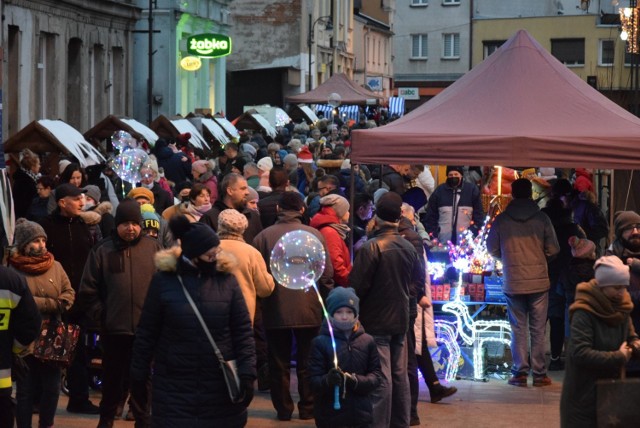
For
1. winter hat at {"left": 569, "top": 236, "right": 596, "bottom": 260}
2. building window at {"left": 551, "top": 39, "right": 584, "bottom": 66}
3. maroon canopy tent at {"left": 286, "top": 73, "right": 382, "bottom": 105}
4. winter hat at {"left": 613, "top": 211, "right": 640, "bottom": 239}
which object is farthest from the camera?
building window at {"left": 551, "top": 39, "right": 584, "bottom": 66}

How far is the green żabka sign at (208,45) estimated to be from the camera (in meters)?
37.8

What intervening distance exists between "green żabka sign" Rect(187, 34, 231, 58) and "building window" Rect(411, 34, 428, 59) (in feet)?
131

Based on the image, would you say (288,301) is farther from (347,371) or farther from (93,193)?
(93,193)

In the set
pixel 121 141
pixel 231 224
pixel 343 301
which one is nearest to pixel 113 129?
pixel 121 141

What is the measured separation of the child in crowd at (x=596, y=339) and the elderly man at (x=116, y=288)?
3.32 m

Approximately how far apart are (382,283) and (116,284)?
1874 millimetres

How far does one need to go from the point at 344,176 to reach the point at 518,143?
17.5ft

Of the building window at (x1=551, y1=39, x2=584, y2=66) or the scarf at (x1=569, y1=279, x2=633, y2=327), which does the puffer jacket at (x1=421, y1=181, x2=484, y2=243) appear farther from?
the building window at (x1=551, y1=39, x2=584, y2=66)

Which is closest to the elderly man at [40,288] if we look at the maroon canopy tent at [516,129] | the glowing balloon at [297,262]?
the glowing balloon at [297,262]

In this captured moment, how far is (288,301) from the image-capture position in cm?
1075

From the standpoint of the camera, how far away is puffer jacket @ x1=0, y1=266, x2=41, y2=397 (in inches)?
321

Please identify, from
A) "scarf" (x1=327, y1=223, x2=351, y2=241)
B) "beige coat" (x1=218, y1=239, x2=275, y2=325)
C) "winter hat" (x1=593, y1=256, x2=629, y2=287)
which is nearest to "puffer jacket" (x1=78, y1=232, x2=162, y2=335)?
"beige coat" (x1=218, y1=239, x2=275, y2=325)

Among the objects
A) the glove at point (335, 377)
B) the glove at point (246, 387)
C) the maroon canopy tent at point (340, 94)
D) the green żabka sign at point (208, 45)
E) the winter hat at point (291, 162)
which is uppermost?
the green żabka sign at point (208, 45)

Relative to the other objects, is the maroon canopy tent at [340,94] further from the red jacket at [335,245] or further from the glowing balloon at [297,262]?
the glowing balloon at [297,262]
